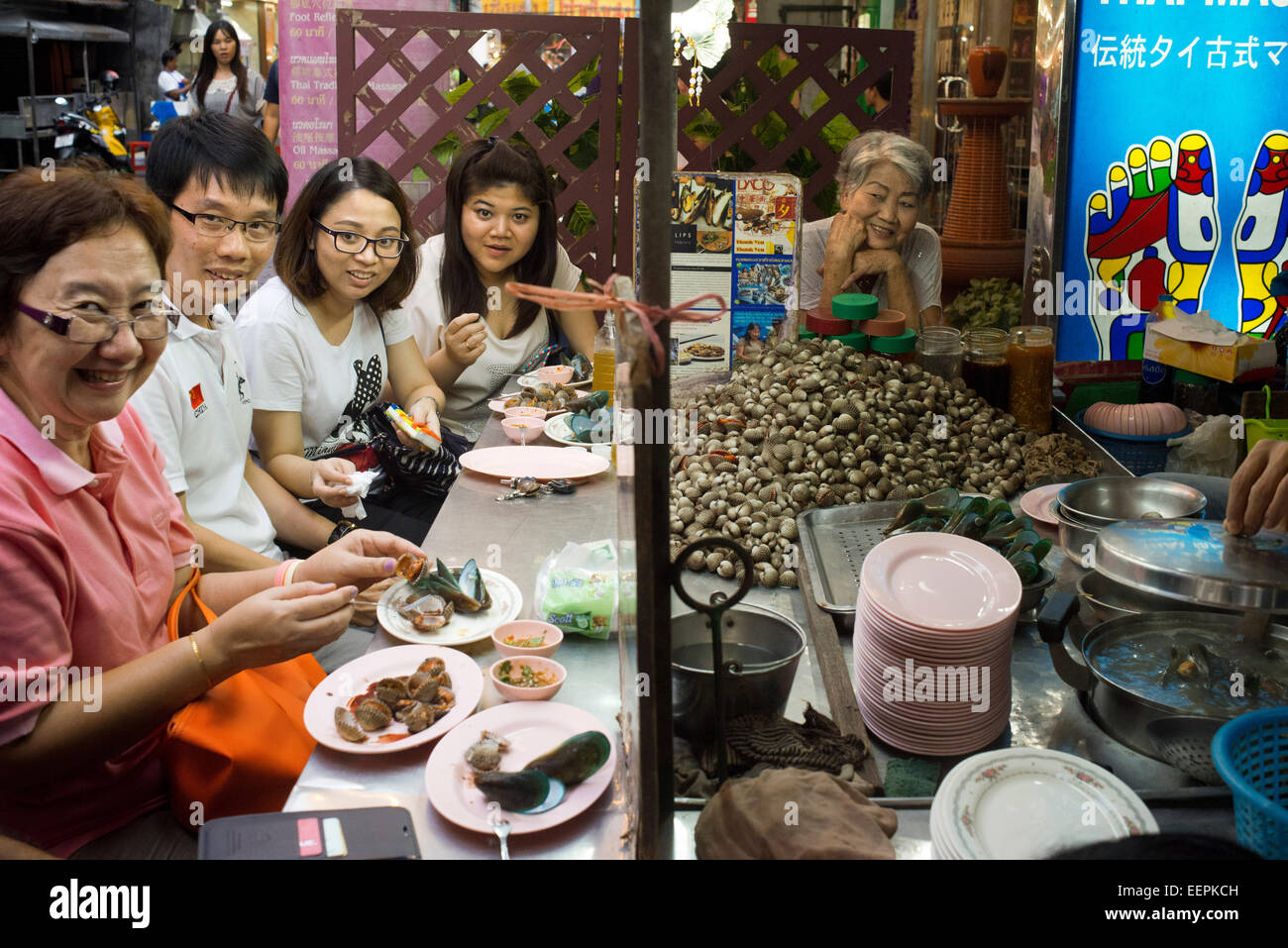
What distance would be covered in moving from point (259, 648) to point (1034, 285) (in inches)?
114

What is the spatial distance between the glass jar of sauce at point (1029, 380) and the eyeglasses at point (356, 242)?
5.89 ft

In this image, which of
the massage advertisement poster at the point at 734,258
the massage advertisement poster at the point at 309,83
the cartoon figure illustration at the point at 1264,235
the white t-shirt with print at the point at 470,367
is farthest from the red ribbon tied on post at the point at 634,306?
the massage advertisement poster at the point at 309,83

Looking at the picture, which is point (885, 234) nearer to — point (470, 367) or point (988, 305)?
point (470, 367)

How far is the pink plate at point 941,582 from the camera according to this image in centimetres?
146

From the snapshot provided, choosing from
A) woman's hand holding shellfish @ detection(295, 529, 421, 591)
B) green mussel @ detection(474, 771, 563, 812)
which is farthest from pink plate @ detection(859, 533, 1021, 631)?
woman's hand holding shellfish @ detection(295, 529, 421, 591)

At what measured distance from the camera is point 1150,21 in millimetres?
3316

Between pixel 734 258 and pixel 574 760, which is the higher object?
pixel 734 258

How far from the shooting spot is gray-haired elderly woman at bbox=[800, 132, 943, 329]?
3799mm

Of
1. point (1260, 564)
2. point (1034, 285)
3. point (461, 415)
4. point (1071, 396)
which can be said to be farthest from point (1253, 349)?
point (461, 415)

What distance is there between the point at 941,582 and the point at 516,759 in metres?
0.67

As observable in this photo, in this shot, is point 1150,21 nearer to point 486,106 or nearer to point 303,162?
point 486,106

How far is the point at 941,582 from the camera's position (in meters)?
1.53

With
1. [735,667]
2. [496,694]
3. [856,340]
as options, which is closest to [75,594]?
[496,694]

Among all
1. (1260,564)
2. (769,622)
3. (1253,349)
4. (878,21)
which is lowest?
(769,622)
